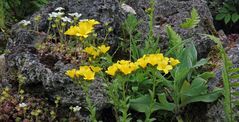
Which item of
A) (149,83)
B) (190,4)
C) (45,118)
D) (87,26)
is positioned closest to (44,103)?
(45,118)

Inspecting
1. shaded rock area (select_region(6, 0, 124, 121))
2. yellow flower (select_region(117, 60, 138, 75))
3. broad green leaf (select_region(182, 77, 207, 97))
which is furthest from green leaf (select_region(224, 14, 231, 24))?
yellow flower (select_region(117, 60, 138, 75))

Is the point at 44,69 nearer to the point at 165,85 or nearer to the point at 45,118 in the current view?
the point at 45,118

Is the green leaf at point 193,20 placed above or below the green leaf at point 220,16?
above

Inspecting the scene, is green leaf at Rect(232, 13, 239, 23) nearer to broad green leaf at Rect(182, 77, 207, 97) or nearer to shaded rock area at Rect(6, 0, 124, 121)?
shaded rock area at Rect(6, 0, 124, 121)

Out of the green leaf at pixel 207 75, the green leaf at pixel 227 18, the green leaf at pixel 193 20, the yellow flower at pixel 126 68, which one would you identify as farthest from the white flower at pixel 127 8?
the yellow flower at pixel 126 68

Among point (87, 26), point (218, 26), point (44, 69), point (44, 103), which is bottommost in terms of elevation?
point (218, 26)

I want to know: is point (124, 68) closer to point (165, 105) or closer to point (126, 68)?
point (126, 68)

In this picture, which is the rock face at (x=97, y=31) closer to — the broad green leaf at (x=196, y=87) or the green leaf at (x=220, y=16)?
the broad green leaf at (x=196, y=87)

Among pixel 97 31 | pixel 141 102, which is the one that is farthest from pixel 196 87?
pixel 97 31
